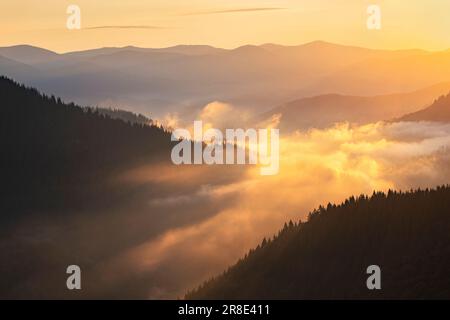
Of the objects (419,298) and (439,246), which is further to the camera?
(439,246)
